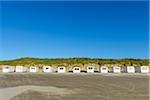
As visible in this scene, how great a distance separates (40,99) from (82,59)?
123077 mm

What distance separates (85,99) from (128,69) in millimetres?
51251

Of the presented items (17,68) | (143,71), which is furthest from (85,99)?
(17,68)

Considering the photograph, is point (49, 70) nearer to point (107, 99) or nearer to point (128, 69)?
point (128, 69)

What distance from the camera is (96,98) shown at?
17422 millimetres

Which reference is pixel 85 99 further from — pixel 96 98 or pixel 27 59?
pixel 27 59

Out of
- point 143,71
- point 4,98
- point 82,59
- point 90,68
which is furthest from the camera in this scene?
point 82,59

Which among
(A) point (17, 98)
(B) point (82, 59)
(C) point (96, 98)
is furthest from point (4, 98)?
(B) point (82, 59)

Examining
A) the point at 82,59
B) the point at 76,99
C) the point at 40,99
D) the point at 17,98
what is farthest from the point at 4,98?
the point at 82,59

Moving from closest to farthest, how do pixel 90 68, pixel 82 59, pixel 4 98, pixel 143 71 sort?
1. pixel 4 98
2. pixel 143 71
3. pixel 90 68
4. pixel 82 59

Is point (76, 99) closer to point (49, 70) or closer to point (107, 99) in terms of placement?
point (107, 99)

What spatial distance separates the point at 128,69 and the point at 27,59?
8335 cm

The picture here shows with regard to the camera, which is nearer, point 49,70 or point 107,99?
point 107,99

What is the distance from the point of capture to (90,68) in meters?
69.1

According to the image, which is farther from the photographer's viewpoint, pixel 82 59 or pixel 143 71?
pixel 82 59
